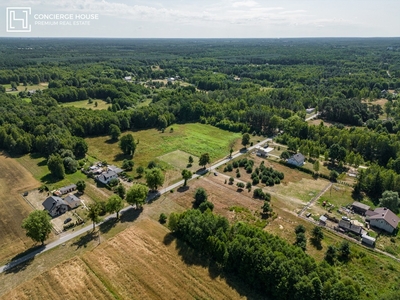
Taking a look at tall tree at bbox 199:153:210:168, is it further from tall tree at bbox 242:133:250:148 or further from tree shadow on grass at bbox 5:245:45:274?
tree shadow on grass at bbox 5:245:45:274

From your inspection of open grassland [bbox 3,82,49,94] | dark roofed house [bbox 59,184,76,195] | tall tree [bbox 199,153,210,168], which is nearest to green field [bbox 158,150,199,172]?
tall tree [bbox 199,153,210,168]

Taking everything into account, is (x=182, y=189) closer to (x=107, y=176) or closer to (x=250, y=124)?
(x=107, y=176)

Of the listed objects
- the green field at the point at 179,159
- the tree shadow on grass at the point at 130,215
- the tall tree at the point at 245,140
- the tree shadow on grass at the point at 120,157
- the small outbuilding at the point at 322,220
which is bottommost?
the tree shadow on grass at the point at 130,215

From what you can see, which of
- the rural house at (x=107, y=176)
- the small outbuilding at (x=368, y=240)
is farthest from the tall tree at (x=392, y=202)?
the rural house at (x=107, y=176)

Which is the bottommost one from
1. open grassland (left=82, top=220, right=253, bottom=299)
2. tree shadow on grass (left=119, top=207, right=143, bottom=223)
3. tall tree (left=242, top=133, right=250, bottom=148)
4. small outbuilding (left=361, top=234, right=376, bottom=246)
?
open grassland (left=82, top=220, right=253, bottom=299)

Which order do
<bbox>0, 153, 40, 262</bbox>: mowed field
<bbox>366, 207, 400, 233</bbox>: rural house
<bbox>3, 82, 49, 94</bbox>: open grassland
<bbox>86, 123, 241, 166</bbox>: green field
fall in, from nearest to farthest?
<bbox>0, 153, 40, 262</bbox>: mowed field
<bbox>366, 207, 400, 233</bbox>: rural house
<bbox>86, 123, 241, 166</bbox>: green field
<bbox>3, 82, 49, 94</bbox>: open grassland

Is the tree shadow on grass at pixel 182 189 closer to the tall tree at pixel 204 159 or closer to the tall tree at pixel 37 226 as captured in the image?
the tall tree at pixel 204 159

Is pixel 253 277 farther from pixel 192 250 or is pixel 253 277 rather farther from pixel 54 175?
pixel 54 175

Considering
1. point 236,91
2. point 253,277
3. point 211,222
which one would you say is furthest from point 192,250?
point 236,91

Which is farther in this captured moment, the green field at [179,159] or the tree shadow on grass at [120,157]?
the tree shadow on grass at [120,157]
